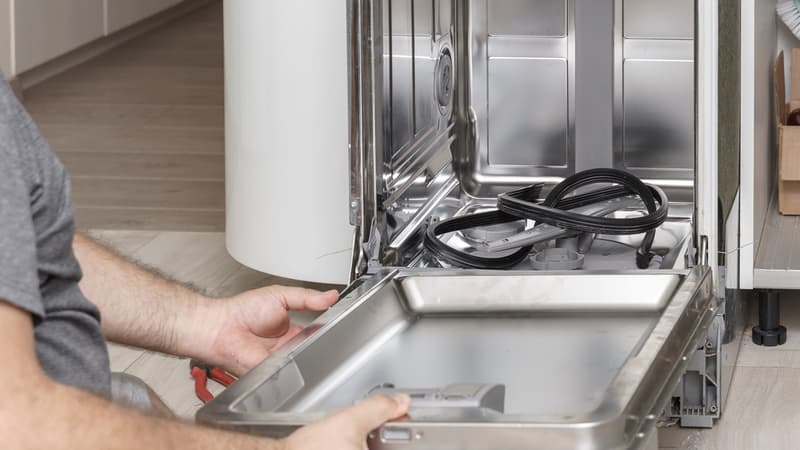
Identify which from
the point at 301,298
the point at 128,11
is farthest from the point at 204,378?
the point at 128,11

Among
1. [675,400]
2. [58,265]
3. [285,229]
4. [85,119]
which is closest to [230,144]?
[285,229]

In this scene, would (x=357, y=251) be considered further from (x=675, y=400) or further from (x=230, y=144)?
(x=230, y=144)

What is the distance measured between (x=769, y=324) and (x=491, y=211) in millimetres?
507

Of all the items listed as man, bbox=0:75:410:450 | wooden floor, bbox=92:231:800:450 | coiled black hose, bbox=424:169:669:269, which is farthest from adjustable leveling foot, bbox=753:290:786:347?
man, bbox=0:75:410:450

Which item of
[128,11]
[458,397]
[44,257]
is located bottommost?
[458,397]

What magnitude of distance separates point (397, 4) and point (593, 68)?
1.34ft

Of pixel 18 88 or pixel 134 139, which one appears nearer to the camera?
pixel 134 139

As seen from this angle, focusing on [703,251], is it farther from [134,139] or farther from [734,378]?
[134,139]

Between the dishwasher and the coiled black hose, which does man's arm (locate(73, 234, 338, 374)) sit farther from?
the coiled black hose

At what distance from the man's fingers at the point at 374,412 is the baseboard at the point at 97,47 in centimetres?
338

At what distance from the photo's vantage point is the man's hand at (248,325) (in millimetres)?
1292

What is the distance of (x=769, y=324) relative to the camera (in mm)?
2062

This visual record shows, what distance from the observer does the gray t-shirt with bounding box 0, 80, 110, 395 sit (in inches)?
32.3

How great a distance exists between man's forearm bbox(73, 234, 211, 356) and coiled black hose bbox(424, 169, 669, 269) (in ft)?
1.56
